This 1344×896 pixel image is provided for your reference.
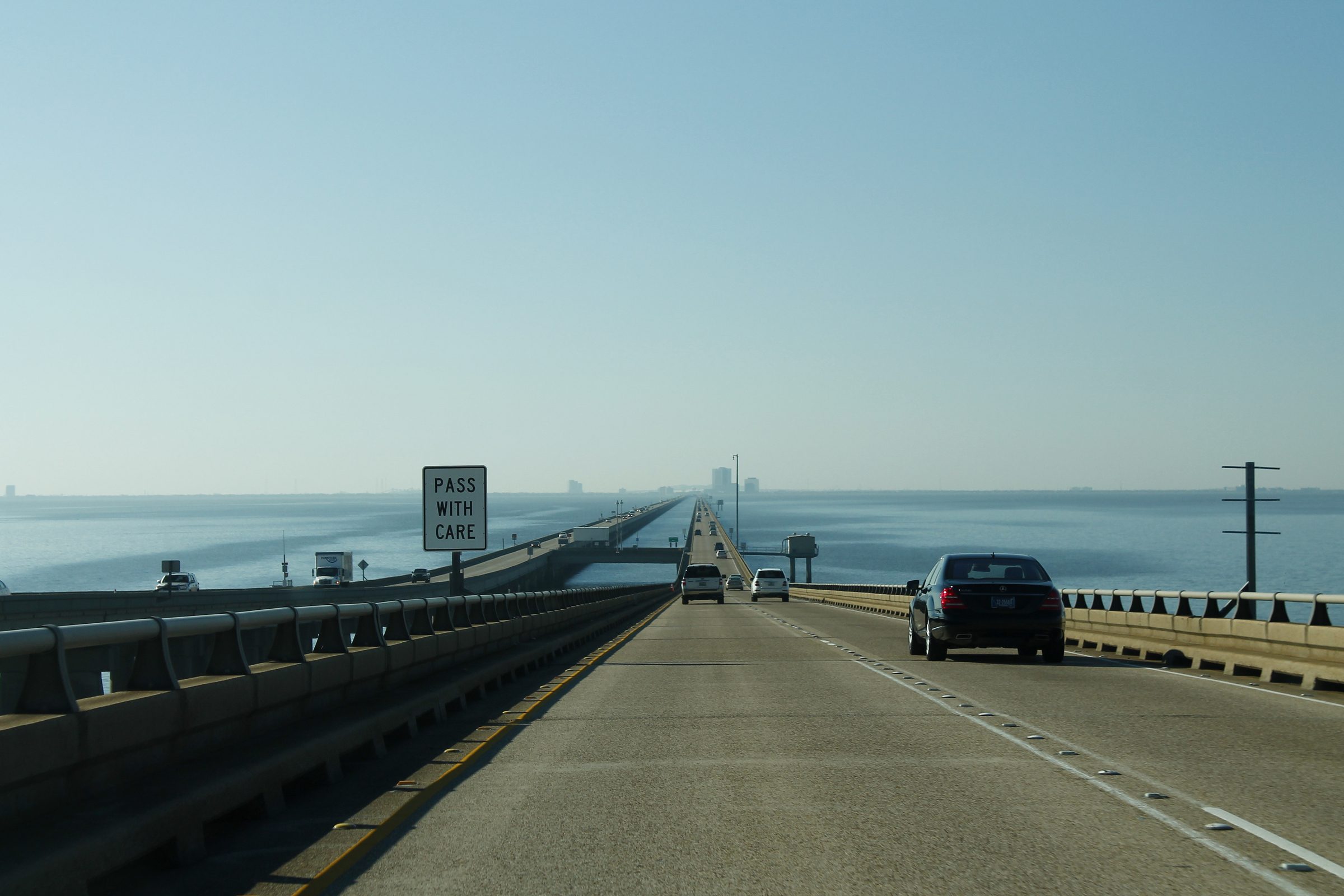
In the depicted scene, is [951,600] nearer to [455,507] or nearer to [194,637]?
[455,507]

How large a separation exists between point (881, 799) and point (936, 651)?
43.1ft

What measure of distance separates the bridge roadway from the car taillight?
3848 millimetres

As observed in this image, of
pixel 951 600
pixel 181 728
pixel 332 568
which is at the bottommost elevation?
pixel 332 568

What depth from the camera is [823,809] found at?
8.24 metres

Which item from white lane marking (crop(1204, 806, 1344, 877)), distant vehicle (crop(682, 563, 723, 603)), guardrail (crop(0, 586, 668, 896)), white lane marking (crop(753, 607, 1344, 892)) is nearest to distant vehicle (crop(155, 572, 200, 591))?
distant vehicle (crop(682, 563, 723, 603))

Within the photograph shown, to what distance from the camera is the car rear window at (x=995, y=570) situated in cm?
2080

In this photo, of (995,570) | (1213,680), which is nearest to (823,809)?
(1213,680)

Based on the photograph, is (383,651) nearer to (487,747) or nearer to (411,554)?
(487,747)

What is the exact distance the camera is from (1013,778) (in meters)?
9.34

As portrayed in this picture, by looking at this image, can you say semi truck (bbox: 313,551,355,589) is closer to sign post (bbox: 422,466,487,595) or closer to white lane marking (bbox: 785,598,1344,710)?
sign post (bbox: 422,466,487,595)

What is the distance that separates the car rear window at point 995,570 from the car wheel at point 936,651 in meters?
1.09

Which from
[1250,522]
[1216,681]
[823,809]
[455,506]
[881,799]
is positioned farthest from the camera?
[1250,522]

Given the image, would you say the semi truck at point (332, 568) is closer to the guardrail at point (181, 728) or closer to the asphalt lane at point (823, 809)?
the asphalt lane at point (823, 809)

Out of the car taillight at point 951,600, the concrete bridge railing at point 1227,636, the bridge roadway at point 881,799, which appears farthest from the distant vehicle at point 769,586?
the bridge roadway at point 881,799
